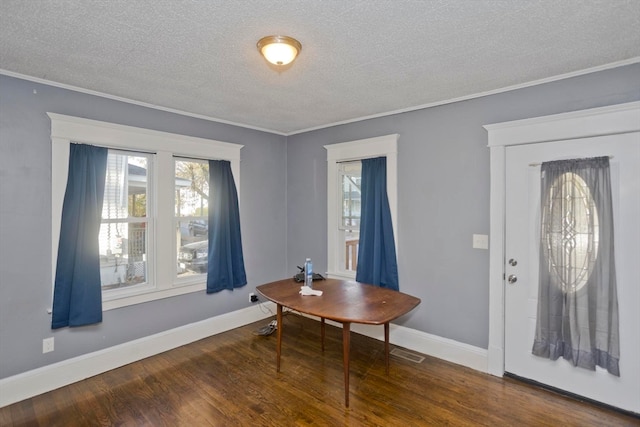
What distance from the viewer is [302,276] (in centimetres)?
341

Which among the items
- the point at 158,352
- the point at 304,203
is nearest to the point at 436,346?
the point at 304,203

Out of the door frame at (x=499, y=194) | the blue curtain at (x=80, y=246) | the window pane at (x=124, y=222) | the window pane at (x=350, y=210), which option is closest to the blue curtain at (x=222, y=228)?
the window pane at (x=124, y=222)

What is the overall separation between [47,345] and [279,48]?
302cm

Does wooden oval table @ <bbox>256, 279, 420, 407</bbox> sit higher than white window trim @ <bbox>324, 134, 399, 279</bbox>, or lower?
lower

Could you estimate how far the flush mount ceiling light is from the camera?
1.92m

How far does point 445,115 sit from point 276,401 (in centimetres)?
299

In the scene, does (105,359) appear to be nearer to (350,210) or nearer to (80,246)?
(80,246)

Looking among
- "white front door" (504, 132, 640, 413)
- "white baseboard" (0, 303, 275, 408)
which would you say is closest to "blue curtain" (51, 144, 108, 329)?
"white baseboard" (0, 303, 275, 408)

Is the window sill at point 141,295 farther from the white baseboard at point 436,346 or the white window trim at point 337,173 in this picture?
the white baseboard at point 436,346

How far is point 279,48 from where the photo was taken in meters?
1.96

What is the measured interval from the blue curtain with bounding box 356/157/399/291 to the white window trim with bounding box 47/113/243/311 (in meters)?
1.64

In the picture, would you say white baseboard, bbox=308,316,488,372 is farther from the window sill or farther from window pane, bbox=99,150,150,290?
window pane, bbox=99,150,150,290

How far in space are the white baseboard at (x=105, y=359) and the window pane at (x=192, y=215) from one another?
0.64m

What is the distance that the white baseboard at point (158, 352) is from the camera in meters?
2.53
